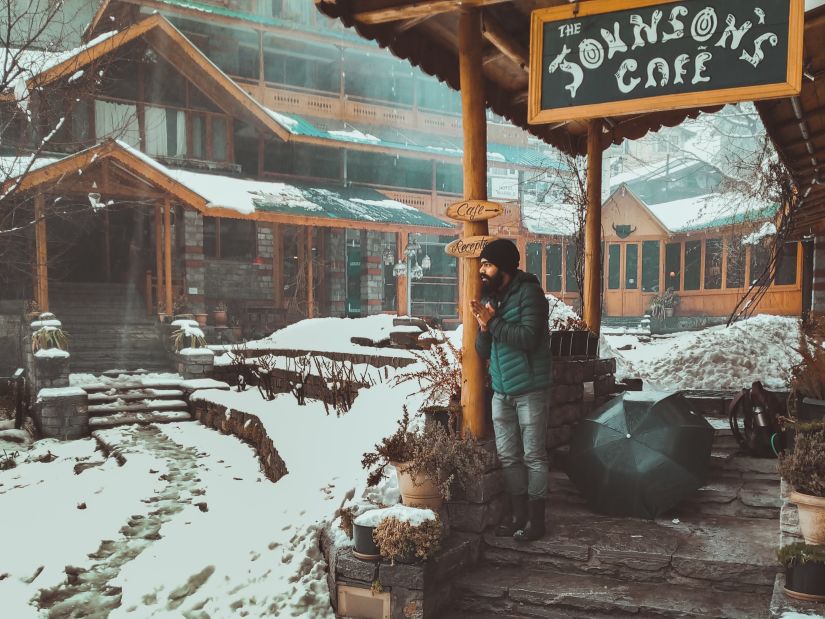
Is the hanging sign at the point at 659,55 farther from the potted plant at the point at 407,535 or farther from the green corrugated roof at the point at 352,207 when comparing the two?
the green corrugated roof at the point at 352,207

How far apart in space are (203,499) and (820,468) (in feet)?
19.0

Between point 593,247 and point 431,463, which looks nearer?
point 431,463

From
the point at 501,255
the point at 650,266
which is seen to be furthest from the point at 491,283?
the point at 650,266

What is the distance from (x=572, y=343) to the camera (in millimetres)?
6250

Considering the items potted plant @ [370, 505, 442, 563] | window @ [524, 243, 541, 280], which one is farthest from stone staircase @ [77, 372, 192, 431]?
window @ [524, 243, 541, 280]

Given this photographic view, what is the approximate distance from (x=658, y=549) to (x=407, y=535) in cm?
161

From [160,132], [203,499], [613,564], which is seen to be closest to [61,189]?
[160,132]

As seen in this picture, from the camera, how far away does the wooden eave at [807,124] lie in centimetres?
435

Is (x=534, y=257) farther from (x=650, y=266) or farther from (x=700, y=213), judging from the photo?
(x=700, y=213)

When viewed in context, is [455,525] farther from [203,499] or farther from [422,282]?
[422,282]

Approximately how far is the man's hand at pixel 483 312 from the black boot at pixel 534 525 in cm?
124

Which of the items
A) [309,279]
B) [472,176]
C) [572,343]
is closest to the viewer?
[472,176]

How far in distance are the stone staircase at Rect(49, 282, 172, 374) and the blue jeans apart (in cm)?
1117

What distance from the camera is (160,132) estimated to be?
742 inches
